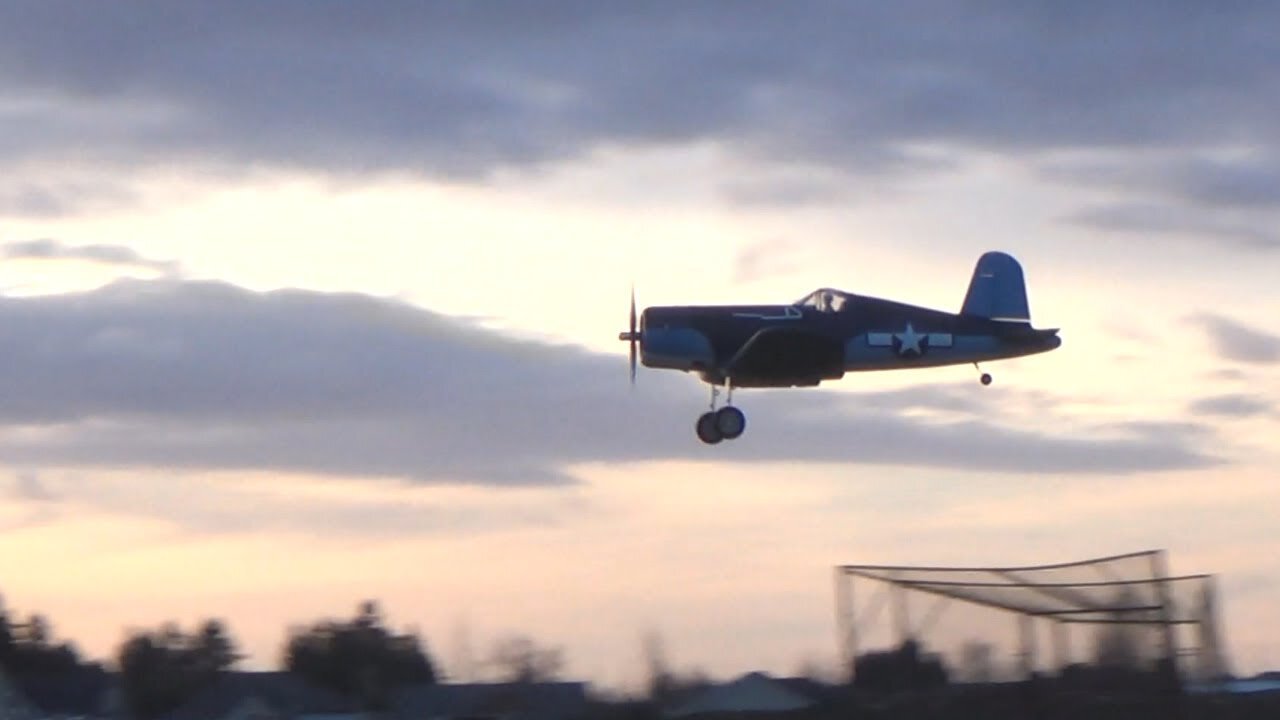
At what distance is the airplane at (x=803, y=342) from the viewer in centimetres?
3456

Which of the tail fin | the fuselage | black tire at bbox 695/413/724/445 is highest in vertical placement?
the tail fin

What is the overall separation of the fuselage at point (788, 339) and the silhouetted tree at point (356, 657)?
62.3ft

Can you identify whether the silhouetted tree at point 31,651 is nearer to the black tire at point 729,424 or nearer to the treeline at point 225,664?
the treeline at point 225,664

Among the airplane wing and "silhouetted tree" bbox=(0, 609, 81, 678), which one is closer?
the airplane wing

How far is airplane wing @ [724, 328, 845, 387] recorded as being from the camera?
3441cm

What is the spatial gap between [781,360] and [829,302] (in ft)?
5.79

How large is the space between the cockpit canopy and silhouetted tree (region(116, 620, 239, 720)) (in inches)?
721

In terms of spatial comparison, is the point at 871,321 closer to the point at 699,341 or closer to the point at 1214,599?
the point at 699,341

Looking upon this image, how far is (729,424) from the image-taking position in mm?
34562

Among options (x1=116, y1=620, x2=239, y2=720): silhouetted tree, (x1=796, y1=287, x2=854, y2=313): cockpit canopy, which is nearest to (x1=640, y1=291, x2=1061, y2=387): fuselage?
(x1=796, y1=287, x2=854, y2=313): cockpit canopy

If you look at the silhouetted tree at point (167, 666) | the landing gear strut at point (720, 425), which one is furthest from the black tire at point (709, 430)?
the silhouetted tree at point (167, 666)

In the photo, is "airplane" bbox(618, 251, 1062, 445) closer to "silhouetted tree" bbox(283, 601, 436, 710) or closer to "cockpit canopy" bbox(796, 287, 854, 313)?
"cockpit canopy" bbox(796, 287, 854, 313)

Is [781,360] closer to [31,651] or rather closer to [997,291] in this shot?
[997,291]

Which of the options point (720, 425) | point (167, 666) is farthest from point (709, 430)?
point (167, 666)
